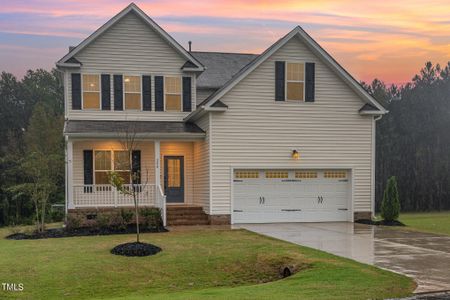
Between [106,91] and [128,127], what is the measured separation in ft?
7.07

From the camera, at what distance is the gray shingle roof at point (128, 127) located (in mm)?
19469

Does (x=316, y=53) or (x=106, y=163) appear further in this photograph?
(x=106, y=163)

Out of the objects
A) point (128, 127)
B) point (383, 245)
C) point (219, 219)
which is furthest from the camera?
point (128, 127)

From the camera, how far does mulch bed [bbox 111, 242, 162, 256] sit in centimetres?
1252

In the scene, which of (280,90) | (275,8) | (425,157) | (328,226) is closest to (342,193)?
(328,226)

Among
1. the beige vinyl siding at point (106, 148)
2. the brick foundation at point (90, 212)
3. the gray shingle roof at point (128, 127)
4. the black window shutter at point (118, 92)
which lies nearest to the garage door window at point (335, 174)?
the gray shingle roof at point (128, 127)

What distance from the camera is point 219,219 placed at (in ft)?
63.0

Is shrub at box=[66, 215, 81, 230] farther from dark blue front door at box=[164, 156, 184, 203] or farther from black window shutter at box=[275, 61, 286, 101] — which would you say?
black window shutter at box=[275, 61, 286, 101]

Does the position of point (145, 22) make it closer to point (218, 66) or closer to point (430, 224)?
point (218, 66)

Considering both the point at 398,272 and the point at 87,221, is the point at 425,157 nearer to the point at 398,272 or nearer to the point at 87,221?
the point at 87,221

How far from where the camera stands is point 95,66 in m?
21.1

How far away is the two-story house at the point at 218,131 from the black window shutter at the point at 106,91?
0.14 ft

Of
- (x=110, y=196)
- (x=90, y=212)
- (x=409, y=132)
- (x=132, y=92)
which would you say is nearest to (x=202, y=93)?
(x=132, y=92)

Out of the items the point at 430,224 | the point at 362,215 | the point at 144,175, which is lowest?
the point at 430,224
